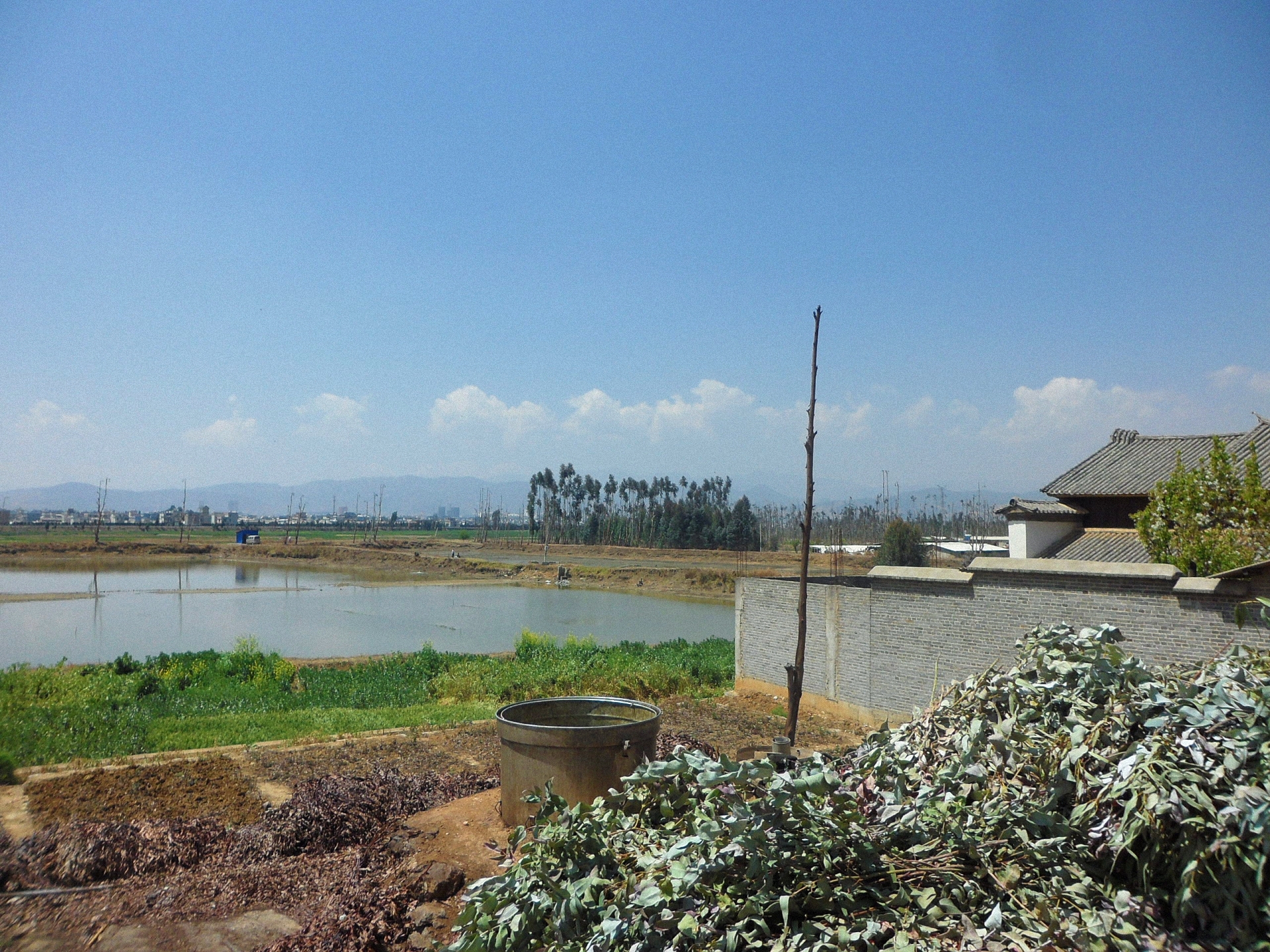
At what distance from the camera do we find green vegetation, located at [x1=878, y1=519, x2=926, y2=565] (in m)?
32.8

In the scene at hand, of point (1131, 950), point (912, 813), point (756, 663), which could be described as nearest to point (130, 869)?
point (912, 813)

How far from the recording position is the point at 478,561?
2393 inches

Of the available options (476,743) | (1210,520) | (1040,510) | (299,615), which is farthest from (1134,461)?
(299,615)

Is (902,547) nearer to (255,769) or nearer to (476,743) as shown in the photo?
(476,743)

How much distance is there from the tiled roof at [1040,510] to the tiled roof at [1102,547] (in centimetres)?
54

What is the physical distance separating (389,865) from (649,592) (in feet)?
140

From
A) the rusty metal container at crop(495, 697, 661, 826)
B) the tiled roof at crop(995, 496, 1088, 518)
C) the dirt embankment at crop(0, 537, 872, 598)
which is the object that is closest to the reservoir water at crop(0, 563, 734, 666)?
the dirt embankment at crop(0, 537, 872, 598)

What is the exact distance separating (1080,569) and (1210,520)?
14.4ft

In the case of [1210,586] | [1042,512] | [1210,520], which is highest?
[1042,512]

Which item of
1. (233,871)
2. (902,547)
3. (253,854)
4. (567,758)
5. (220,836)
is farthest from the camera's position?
(902,547)

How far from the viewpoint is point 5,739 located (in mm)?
8789

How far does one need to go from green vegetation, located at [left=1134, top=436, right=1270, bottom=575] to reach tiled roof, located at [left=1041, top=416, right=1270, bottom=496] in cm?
469

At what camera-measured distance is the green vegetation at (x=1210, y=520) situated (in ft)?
34.9

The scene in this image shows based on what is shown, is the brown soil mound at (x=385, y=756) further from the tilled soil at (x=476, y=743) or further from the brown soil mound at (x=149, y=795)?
the brown soil mound at (x=149, y=795)
